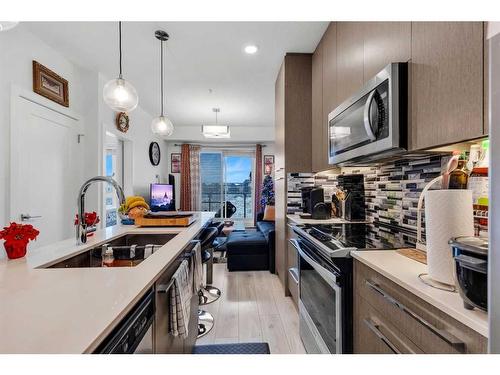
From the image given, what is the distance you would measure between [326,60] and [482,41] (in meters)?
1.68

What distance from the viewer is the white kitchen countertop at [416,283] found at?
25.4 inches

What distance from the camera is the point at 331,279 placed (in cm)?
137

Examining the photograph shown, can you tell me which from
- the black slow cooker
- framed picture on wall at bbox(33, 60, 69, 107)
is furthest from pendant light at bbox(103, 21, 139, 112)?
the black slow cooker

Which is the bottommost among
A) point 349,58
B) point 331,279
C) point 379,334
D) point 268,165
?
point 379,334

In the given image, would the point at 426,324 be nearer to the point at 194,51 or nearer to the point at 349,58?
the point at 349,58

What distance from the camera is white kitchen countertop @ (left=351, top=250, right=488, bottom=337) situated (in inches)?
25.4

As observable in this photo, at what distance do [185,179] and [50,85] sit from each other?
151 inches

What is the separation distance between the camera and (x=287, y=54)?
9.32ft

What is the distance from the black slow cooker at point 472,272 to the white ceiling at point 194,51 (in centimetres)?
226

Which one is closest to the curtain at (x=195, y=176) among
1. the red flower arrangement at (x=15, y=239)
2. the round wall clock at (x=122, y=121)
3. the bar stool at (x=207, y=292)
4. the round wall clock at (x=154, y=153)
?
the round wall clock at (x=154, y=153)

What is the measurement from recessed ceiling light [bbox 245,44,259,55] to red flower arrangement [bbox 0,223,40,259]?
2.42 meters

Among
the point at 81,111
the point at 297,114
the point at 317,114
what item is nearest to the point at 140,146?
the point at 81,111
